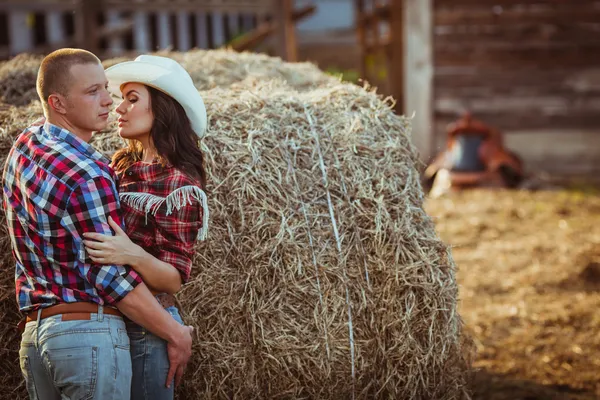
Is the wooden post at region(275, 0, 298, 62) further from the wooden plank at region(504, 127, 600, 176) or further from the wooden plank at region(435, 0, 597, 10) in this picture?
the wooden plank at region(504, 127, 600, 176)

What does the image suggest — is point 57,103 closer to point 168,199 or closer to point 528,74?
point 168,199

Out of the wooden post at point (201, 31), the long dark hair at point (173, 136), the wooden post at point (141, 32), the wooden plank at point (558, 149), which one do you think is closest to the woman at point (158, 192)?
the long dark hair at point (173, 136)

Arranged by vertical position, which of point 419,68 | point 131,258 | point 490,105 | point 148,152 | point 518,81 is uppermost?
point 148,152

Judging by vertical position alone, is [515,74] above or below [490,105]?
above

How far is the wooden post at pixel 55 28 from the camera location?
12.2 m

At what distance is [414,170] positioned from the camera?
358 centimetres

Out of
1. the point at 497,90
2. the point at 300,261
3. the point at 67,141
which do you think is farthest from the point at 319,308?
the point at 497,90

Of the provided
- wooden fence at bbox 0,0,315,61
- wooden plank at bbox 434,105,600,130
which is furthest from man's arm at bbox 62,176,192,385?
wooden plank at bbox 434,105,600,130

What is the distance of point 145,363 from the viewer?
2.41m

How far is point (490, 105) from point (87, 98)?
938cm

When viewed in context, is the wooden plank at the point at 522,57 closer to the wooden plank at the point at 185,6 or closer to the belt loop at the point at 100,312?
the wooden plank at the point at 185,6

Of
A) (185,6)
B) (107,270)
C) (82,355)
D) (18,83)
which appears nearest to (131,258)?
(107,270)

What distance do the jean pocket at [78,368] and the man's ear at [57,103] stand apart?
0.77 metres

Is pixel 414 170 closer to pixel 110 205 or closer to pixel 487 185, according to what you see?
pixel 110 205
